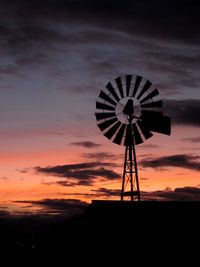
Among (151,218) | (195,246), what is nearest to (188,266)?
(195,246)

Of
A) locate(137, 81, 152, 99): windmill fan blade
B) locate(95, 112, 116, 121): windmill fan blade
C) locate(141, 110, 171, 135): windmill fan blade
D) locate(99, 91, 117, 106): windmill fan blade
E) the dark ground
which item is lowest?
the dark ground

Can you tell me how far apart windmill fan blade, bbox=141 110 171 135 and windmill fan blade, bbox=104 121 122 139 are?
1.87 meters

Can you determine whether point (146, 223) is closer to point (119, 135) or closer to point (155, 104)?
point (119, 135)

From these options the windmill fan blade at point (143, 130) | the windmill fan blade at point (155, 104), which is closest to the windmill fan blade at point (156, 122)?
the windmill fan blade at point (143, 130)

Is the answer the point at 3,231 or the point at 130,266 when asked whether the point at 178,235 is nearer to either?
the point at 130,266

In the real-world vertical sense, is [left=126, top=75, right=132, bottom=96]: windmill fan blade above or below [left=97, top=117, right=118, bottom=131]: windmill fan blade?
above

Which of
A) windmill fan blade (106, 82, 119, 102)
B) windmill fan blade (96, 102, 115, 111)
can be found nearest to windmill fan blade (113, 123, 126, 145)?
windmill fan blade (96, 102, 115, 111)

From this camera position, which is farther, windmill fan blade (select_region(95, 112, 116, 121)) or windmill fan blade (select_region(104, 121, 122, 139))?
windmill fan blade (select_region(95, 112, 116, 121))

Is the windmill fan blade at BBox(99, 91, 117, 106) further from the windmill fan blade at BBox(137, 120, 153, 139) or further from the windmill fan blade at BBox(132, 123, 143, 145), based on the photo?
the windmill fan blade at BBox(137, 120, 153, 139)

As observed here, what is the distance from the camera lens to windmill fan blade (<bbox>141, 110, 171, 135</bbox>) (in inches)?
1674

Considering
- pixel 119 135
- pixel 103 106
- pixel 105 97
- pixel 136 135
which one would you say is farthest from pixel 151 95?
pixel 119 135

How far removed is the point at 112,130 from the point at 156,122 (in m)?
3.24

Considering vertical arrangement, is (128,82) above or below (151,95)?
above

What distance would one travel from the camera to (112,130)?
43.2m
